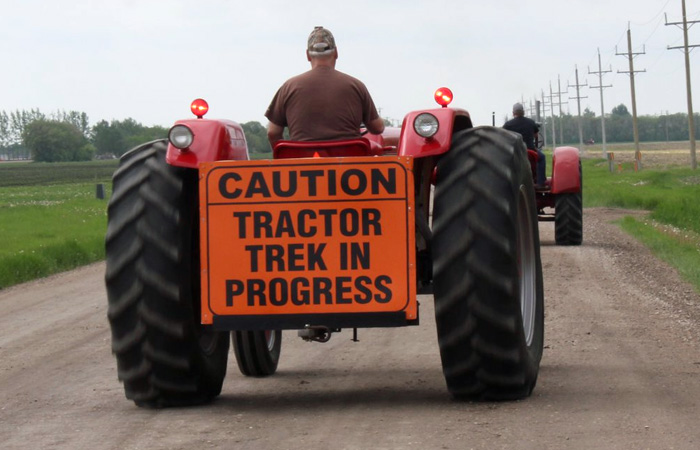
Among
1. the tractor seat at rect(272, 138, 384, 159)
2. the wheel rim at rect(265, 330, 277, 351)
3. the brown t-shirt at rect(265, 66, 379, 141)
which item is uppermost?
the brown t-shirt at rect(265, 66, 379, 141)

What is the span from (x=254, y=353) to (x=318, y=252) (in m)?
2.12

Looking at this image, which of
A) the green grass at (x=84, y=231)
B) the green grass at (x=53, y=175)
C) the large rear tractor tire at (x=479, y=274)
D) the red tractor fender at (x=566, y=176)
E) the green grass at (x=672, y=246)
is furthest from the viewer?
the green grass at (x=53, y=175)

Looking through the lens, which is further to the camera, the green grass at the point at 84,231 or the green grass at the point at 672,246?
the green grass at the point at 84,231

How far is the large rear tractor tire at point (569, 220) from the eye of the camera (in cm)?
2128

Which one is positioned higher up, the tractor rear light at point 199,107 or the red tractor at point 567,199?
the tractor rear light at point 199,107

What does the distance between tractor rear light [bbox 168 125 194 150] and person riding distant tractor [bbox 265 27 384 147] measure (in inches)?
26.9

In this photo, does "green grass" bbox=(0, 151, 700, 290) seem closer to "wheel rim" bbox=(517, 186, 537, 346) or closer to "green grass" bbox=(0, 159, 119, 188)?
"wheel rim" bbox=(517, 186, 537, 346)

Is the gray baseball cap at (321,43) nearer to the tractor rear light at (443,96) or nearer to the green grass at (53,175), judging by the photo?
the tractor rear light at (443,96)

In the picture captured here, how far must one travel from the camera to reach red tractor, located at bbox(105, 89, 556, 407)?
698cm

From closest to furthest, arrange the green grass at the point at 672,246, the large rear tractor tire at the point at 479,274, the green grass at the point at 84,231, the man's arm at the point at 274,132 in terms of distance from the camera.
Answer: the large rear tractor tire at the point at 479,274 → the man's arm at the point at 274,132 → the green grass at the point at 672,246 → the green grass at the point at 84,231

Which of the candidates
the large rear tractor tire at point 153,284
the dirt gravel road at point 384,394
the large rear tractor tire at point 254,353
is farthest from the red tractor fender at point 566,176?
the large rear tractor tire at point 153,284

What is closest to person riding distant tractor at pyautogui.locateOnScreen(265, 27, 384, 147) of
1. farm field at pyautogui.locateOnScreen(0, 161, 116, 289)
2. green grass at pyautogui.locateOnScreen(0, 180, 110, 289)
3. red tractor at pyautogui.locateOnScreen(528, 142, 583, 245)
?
green grass at pyautogui.locateOnScreen(0, 180, 110, 289)

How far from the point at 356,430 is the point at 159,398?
55.9 inches

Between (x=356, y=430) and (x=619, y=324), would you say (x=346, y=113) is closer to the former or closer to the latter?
(x=356, y=430)
